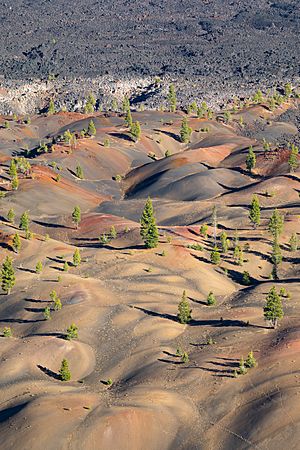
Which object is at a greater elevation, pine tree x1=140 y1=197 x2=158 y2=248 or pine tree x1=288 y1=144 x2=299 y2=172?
pine tree x1=140 y1=197 x2=158 y2=248

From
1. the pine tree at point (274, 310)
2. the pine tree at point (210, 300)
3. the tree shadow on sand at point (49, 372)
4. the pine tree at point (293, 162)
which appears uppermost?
the pine tree at point (274, 310)

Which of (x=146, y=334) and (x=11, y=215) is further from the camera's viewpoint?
(x=11, y=215)

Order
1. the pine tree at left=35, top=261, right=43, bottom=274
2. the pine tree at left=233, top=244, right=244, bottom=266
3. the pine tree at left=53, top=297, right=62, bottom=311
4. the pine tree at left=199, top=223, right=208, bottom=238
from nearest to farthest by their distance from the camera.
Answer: the pine tree at left=53, top=297, right=62, bottom=311, the pine tree at left=35, top=261, right=43, bottom=274, the pine tree at left=233, top=244, right=244, bottom=266, the pine tree at left=199, top=223, right=208, bottom=238

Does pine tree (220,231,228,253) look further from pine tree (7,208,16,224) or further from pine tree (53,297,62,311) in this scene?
pine tree (7,208,16,224)

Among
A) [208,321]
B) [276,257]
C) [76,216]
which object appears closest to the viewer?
[208,321]

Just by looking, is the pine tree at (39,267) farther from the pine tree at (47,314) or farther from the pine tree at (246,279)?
the pine tree at (246,279)

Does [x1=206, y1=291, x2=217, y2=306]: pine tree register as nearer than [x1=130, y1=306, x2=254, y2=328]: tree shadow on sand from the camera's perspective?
No

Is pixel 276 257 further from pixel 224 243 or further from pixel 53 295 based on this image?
pixel 53 295

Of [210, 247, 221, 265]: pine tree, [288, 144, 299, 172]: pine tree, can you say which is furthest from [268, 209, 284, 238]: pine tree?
[288, 144, 299, 172]: pine tree

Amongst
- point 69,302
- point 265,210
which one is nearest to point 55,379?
point 69,302

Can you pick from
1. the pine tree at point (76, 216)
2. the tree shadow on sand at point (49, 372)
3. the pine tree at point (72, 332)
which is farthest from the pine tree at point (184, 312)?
the pine tree at point (76, 216)

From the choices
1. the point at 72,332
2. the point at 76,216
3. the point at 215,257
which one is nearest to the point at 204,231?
the point at 215,257

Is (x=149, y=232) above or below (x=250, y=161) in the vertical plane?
above

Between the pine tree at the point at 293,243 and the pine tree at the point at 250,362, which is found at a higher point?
the pine tree at the point at 250,362
